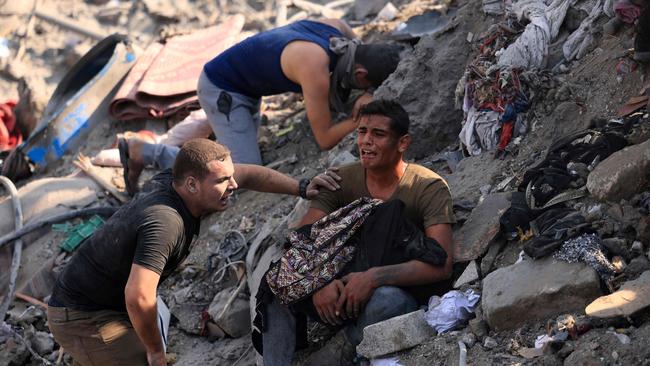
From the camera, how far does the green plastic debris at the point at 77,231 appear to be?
753 cm

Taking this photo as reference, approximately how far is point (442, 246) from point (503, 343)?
70cm

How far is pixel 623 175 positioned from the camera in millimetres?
4492

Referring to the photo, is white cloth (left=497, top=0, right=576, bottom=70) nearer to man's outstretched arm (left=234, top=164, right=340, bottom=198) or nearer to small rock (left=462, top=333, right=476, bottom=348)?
man's outstretched arm (left=234, top=164, right=340, bottom=198)

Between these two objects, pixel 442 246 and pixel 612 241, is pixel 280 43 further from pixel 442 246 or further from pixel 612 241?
pixel 612 241

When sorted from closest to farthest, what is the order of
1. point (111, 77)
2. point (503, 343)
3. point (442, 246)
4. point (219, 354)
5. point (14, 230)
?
point (503, 343)
point (442, 246)
point (219, 354)
point (14, 230)
point (111, 77)

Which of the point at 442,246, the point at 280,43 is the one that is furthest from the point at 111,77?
the point at 442,246

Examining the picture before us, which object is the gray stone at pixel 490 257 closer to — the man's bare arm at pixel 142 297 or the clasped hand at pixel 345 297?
the clasped hand at pixel 345 297

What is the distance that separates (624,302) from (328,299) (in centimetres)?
148

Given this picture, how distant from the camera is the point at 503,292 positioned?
14.1ft

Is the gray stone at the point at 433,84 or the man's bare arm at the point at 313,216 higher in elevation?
the man's bare arm at the point at 313,216

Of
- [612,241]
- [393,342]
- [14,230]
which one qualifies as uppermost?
[612,241]

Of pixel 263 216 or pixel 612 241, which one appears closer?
pixel 612 241

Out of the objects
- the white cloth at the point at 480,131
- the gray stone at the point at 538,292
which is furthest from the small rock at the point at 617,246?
the white cloth at the point at 480,131

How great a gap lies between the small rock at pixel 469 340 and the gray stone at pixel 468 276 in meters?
0.40
